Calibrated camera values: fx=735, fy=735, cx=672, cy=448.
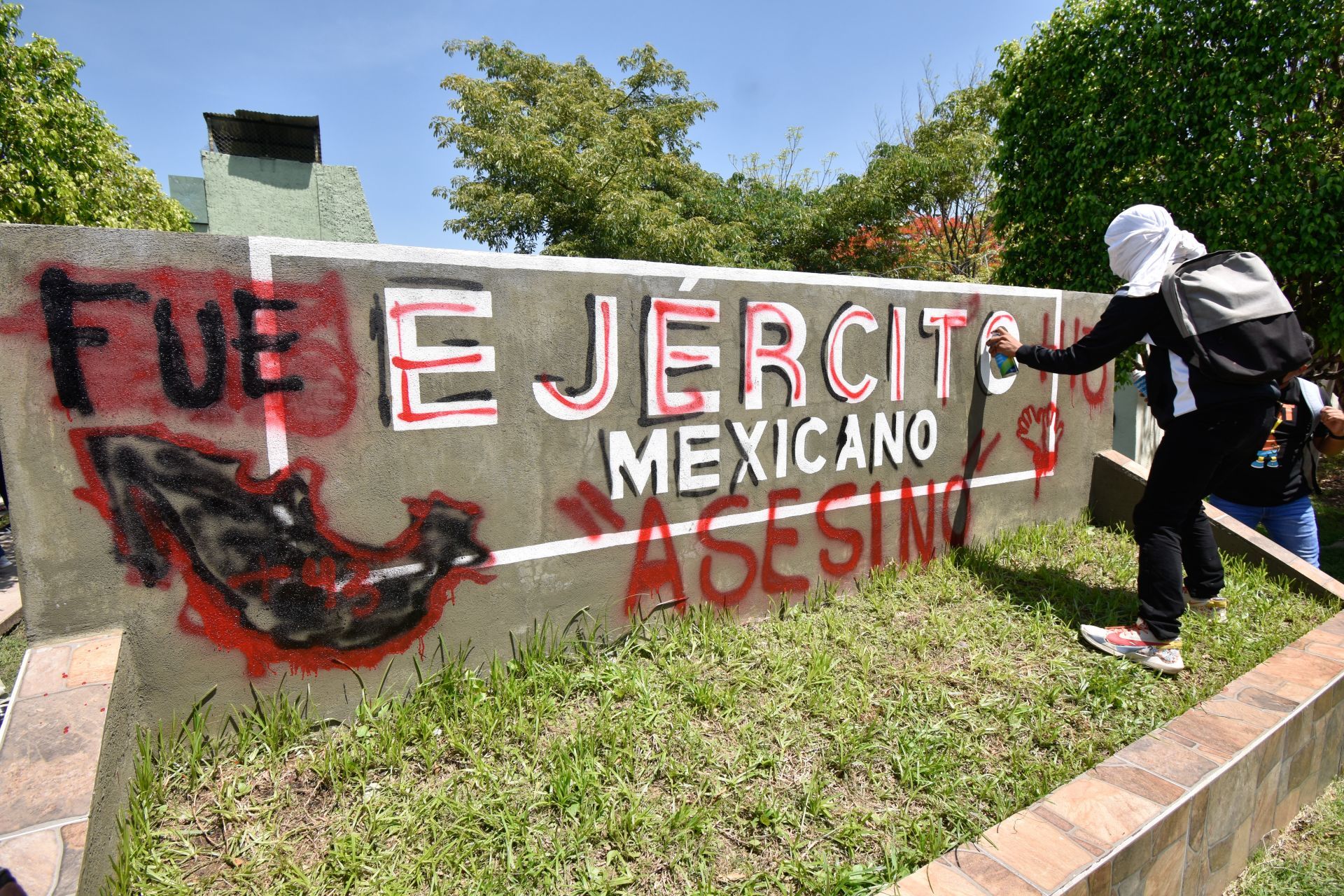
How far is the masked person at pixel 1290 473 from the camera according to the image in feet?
12.0

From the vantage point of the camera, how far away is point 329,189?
10039 millimetres

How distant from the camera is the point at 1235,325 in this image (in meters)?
2.84

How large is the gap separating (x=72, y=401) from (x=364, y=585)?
3.15ft

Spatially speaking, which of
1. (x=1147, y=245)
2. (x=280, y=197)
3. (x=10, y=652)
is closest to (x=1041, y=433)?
(x=1147, y=245)

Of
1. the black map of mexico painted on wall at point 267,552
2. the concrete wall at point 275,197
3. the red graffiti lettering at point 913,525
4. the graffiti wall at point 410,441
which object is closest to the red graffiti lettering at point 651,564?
the graffiti wall at point 410,441

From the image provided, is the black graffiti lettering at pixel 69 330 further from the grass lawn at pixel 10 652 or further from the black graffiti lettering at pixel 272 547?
the grass lawn at pixel 10 652

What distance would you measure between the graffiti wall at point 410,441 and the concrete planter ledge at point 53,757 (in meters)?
0.14

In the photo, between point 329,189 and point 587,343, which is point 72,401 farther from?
point 329,189

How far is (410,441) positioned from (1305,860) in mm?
3441

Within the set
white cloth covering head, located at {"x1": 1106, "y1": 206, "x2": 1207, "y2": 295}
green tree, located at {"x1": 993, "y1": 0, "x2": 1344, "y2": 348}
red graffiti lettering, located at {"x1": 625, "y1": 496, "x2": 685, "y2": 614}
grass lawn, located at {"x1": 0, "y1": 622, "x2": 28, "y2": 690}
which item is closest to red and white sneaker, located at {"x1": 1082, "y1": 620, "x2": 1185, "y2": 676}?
white cloth covering head, located at {"x1": 1106, "y1": 206, "x2": 1207, "y2": 295}

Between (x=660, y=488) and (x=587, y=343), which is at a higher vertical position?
(x=587, y=343)

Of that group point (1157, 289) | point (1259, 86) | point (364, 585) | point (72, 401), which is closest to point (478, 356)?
point (364, 585)

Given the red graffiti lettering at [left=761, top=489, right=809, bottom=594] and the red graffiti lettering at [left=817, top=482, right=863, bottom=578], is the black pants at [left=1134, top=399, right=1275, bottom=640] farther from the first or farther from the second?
the red graffiti lettering at [left=761, top=489, right=809, bottom=594]

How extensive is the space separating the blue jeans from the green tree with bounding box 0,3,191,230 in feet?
30.6
